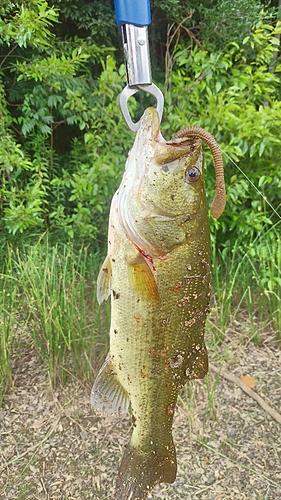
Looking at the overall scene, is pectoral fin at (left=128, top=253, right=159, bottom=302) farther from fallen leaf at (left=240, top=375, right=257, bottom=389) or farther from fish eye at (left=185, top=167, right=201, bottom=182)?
fallen leaf at (left=240, top=375, right=257, bottom=389)

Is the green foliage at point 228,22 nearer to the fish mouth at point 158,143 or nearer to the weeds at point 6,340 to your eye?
the weeds at point 6,340

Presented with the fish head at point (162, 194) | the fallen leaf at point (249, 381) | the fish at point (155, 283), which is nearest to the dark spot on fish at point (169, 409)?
the fish at point (155, 283)

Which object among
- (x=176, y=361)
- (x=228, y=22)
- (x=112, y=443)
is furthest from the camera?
(x=228, y=22)

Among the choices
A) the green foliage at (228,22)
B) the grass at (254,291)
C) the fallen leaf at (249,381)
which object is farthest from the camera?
the green foliage at (228,22)

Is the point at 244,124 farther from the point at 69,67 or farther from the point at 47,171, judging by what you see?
the point at 47,171

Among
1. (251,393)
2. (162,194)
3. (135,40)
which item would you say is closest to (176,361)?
(162,194)

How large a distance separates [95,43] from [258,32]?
46.8 inches

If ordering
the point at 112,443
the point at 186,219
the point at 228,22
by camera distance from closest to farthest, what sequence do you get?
the point at 186,219 < the point at 112,443 < the point at 228,22

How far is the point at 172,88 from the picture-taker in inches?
121

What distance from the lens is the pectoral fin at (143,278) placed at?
99cm

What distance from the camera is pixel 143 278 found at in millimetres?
995

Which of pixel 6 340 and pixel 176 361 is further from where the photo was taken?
pixel 6 340

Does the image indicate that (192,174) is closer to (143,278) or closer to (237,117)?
(143,278)

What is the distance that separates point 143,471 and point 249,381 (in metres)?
1.31
